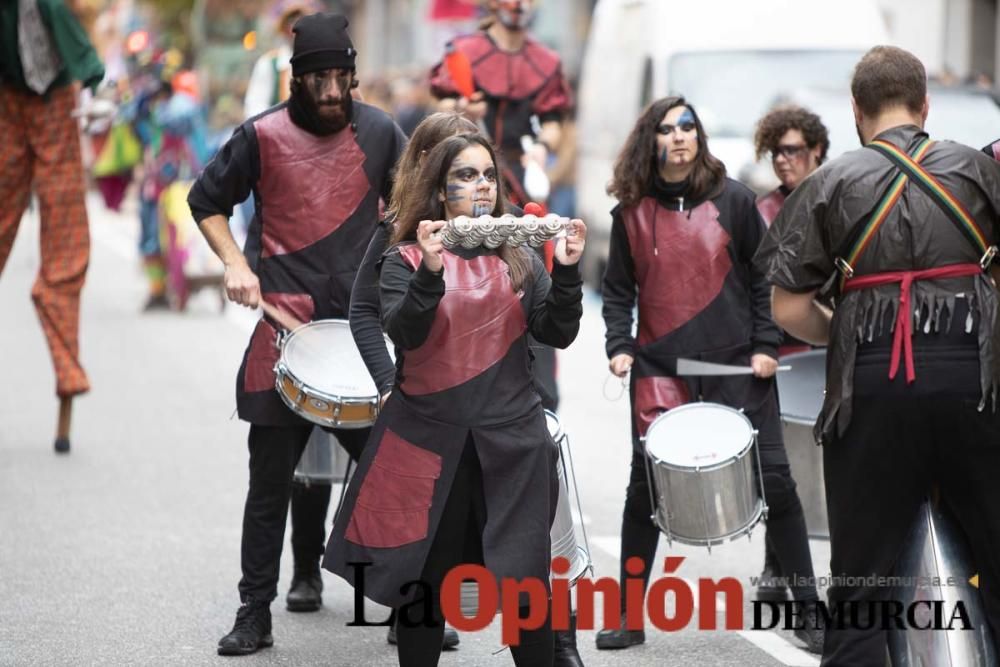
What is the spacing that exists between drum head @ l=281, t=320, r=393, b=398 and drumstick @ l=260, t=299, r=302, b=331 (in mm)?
115

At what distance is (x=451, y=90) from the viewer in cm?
886

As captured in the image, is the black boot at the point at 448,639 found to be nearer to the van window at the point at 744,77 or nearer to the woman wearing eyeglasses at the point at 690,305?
the woman wearing eyeglasses at the point at 690,305

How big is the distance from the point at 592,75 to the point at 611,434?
7.66 metres

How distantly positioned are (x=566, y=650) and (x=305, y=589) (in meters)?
1.37

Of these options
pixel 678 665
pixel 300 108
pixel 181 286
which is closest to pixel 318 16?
pixel 300 108

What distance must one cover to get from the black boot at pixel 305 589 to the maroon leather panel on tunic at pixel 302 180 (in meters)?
1.23

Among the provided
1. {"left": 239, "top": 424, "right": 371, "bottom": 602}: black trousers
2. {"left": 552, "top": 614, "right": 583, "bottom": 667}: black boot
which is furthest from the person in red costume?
{"left": 552, "top": 614, "right": 583, "bottom": 667}: black boot

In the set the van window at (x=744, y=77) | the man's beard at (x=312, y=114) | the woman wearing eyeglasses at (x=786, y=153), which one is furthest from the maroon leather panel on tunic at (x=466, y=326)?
the van window at (x=744, y=77)

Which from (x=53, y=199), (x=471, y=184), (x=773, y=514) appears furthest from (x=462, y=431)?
(x=53, y=199)

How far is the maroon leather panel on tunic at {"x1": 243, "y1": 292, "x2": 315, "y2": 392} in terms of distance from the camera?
20.7 ft

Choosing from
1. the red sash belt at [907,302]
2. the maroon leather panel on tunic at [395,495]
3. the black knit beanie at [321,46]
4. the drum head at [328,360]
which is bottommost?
the maroon leather panel on tunic at [395,495]

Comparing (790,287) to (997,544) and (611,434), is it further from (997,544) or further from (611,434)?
(611,434)

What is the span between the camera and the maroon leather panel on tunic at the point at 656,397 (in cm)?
647

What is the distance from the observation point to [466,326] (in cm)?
505
